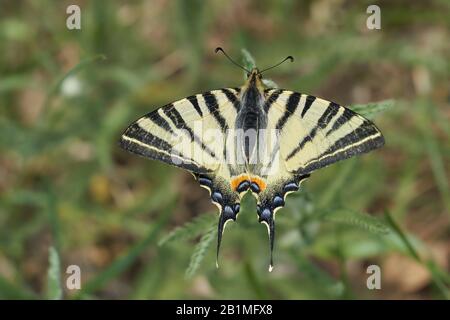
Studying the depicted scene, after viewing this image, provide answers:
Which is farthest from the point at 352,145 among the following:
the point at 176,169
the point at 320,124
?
the point at 176,169

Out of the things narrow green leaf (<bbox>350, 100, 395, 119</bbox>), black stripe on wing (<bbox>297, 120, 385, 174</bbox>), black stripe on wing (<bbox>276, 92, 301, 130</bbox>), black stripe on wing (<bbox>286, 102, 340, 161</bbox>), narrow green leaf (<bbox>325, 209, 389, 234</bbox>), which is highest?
black stripe on wing (<bbox>276, 92, 301, 130</bbox>)

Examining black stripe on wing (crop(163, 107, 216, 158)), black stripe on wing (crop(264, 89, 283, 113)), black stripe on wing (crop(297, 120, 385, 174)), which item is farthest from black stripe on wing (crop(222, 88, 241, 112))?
black stripe on wing (crop(297, 120, 385, 174))

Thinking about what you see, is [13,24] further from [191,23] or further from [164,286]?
[164,286]

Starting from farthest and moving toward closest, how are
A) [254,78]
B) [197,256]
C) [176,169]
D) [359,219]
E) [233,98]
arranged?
[176,169]
[233,98]
[254,78]
[359,219]
[197,256]

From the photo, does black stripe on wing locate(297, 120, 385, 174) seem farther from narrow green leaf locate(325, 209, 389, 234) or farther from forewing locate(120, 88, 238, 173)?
forewing locate(120, 88, 238, 173)

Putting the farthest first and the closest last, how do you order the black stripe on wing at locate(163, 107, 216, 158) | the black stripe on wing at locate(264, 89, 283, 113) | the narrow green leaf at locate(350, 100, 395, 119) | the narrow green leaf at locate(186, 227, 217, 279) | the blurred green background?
the blurred green background
the black stripe on wing at locate(264, 89, 283, 113)
the black stripe on wing at locate(163, 107, 216, 158)
the narrow green leaf at locate(350, 100, 395, 119)
the narrow green leaf at locate(186, 227, 217, 279)

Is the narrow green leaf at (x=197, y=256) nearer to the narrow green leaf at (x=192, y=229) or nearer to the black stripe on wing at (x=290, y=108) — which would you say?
the narrow green leaf at (x=192, y=229)

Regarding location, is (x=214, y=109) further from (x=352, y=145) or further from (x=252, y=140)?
(x=352, y=145)
